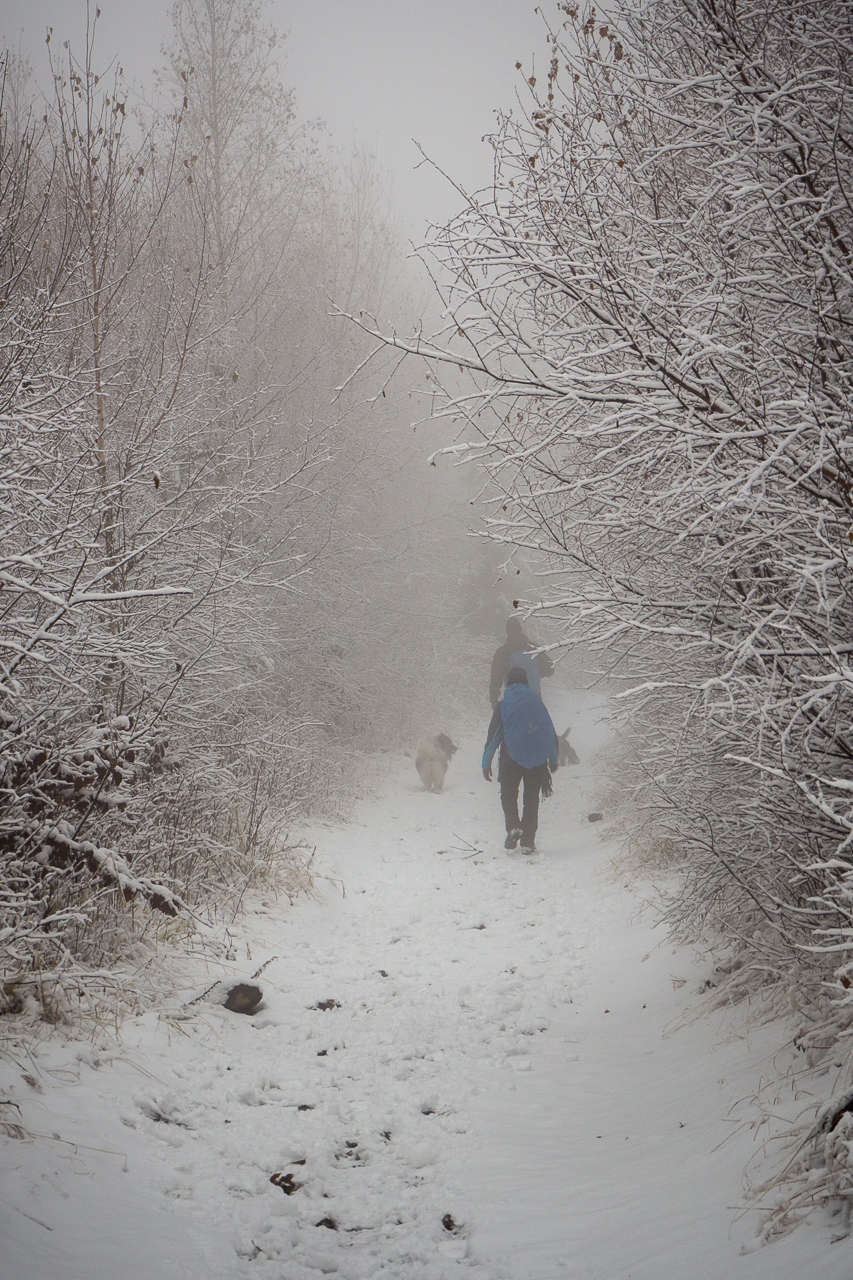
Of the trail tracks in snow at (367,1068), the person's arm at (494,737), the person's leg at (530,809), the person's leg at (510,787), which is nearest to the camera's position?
the trail tracks in snow at (367,1068)

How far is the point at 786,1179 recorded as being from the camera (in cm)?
210

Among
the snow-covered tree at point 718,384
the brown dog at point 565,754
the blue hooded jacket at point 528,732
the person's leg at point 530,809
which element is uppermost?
the brown dog at point 565,754

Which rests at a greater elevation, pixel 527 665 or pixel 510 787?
pixel 527 665

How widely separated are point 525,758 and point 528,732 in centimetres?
29

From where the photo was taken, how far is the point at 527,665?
32.8 ft

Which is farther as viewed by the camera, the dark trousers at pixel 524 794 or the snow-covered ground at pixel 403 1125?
the dark trousers at pixel 524 794

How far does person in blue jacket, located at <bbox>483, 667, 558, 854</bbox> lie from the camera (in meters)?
8.24

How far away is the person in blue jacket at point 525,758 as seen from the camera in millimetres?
8242

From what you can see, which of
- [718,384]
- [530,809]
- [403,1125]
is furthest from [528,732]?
[718,384]

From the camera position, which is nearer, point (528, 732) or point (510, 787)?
point (528, 732)

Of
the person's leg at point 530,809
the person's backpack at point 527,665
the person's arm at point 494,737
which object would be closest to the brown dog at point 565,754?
the person's backpack at point 527,665

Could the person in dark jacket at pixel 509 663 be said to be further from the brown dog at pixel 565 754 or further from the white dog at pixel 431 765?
the brown dog at pixel 565 754

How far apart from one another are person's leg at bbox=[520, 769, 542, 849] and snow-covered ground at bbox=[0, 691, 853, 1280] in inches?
110

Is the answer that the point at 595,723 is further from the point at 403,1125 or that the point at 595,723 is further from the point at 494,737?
the point at 494,737
